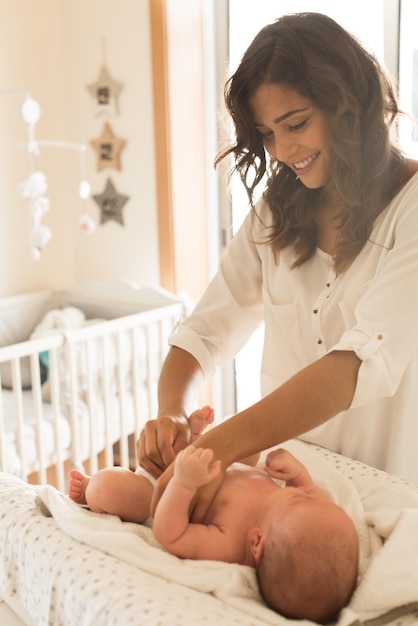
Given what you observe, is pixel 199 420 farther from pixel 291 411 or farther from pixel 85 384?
pixel 85 384

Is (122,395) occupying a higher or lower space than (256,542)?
lower

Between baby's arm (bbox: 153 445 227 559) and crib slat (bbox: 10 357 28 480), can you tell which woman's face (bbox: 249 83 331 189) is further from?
crib slat (bbox: 10 357 28 480)

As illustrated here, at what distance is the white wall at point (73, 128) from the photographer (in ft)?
10.1

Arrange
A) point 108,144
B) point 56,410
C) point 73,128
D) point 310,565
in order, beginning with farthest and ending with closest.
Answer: point 73,128
point 108,144
point 56,410
point 310,565

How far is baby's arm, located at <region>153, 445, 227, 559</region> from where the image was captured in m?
0.94

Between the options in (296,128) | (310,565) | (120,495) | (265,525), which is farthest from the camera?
(296,128)

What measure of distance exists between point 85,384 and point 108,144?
1.22 m

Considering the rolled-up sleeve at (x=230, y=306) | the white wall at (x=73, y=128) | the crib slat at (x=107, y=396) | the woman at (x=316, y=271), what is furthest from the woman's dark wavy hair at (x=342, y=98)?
the white wall at (x=73, y=128)

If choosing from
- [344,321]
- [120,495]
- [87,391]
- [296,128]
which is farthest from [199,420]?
[87,391]

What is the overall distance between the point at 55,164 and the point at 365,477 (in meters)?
2.64

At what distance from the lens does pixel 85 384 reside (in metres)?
2.58

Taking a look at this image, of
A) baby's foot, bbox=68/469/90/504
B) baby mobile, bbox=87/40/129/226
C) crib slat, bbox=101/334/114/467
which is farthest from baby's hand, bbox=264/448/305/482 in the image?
baby mobile, bbox=87/40/129/226

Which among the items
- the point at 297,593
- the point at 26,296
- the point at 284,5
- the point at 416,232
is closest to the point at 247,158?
the point at 416,232

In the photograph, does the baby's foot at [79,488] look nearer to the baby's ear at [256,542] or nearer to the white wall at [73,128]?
the baby's ear at [256,542]
